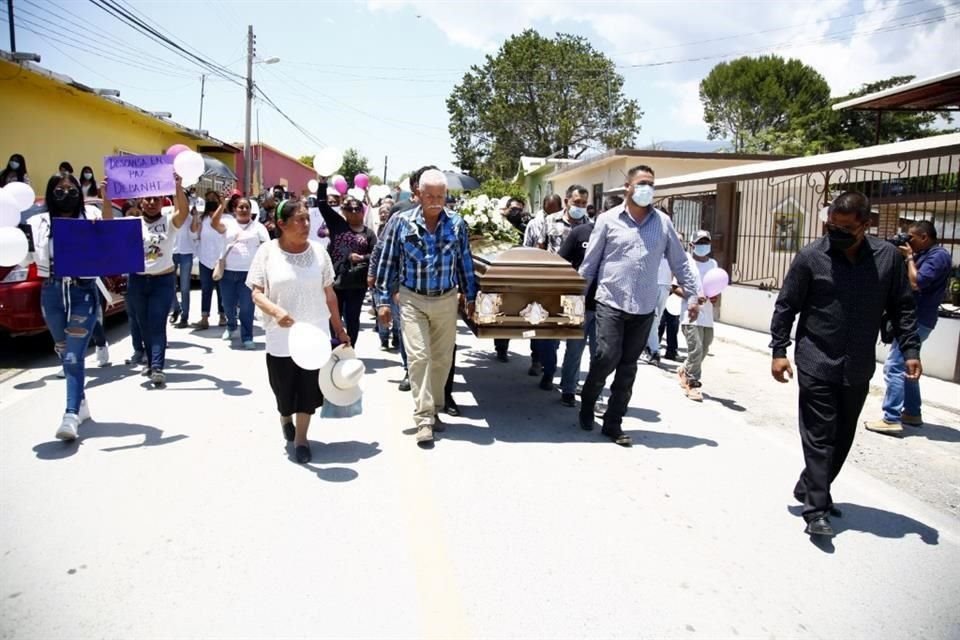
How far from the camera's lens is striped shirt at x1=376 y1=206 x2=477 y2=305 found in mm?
5270

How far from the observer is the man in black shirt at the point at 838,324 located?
151 inches

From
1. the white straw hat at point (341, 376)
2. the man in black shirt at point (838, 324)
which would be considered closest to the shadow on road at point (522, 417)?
the white straw hat at point (341, 376)

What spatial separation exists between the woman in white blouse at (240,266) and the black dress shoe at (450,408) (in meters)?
3.48

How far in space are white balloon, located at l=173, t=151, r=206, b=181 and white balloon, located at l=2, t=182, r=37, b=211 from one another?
4.12 ft

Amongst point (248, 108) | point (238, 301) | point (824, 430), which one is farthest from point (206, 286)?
point (248, 108)

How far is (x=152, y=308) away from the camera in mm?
6770

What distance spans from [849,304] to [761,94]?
50127 mm

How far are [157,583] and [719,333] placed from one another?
989 centimetres

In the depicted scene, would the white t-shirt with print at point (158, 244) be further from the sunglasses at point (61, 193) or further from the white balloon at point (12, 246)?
the white balloon at point (12, 246)

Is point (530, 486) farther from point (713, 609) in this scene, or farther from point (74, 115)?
point (74, 115)

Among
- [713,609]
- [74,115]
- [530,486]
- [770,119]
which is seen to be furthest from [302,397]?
[770,119]

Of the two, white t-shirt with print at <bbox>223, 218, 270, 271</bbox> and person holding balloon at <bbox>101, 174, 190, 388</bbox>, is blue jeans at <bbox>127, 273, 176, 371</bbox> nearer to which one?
person holding balloon at <bbox>101, 174, 190, 388</bbox>

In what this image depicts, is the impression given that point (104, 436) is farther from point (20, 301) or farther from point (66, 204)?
point (20, 301)

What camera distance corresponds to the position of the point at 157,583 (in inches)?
125
